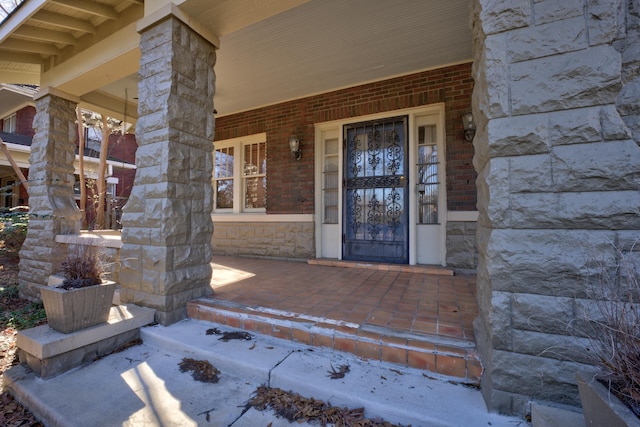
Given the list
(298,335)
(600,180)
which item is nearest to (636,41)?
(600,180)

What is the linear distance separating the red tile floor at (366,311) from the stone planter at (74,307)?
0.64m

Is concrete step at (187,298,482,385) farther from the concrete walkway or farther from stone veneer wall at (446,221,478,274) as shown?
stone veneer wall at (446,221,478,274)

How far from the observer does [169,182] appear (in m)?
2.28

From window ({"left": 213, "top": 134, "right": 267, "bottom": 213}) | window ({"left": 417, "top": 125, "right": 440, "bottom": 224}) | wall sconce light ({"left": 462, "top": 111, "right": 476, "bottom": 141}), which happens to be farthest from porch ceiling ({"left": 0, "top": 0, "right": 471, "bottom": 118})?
window ({"left": 213, "top": 134, "right": 267, "bottom": 213})

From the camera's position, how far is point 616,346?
97 cm

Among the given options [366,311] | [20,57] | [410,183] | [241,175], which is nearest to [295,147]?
[241,175]

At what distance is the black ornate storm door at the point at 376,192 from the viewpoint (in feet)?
13.4

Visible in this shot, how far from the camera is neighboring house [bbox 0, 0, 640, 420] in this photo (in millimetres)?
1195

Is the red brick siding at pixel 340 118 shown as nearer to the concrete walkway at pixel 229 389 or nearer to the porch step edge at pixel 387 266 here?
the porch step edge at pixel 387 266

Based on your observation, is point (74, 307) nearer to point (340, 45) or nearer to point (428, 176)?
point (340, 45)

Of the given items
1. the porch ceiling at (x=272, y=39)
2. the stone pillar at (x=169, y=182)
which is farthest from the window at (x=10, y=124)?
the stone pillar at (x=169, y=182)

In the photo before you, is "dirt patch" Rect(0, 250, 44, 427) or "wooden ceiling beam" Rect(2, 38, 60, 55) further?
"wooden ceiling beam" Rect(2, 38, 60, 55)

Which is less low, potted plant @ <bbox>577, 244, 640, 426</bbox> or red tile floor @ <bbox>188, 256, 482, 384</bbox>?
potted plant @ <bbox>577, 244, 640, 426</bbox>

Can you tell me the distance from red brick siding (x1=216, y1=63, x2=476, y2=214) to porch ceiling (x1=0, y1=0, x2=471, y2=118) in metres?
0.19
